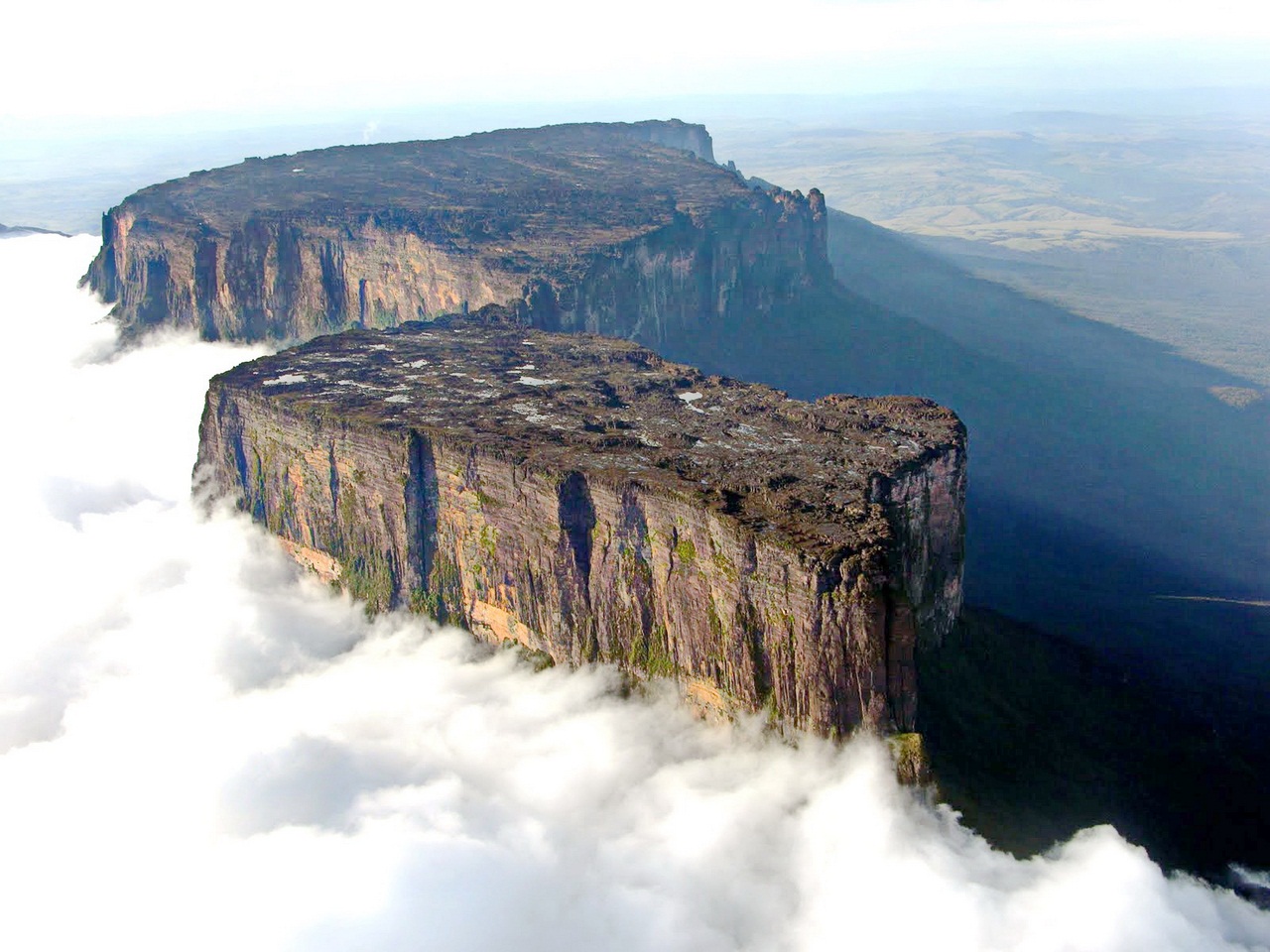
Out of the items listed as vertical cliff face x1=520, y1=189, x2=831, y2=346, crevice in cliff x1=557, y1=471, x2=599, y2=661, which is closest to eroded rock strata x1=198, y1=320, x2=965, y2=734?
crevice in cliff x1=557, y1=471, x2=599, y2=661

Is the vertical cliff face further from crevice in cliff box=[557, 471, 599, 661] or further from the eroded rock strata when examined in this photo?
crevice in cliff box=[557, 471, 599, 661]

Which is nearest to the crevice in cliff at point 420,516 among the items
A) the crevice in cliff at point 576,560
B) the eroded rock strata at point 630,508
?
the eroded rock strata at point 630,508

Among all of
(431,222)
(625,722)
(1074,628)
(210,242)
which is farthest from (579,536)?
(210,242)

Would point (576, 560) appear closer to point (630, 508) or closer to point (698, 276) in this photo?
point (630, 508)

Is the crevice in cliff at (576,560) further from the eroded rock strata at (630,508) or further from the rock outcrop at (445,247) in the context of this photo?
the rock outcrop at (445,247)

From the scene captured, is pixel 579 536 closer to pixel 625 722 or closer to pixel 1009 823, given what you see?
pixel 625 722
